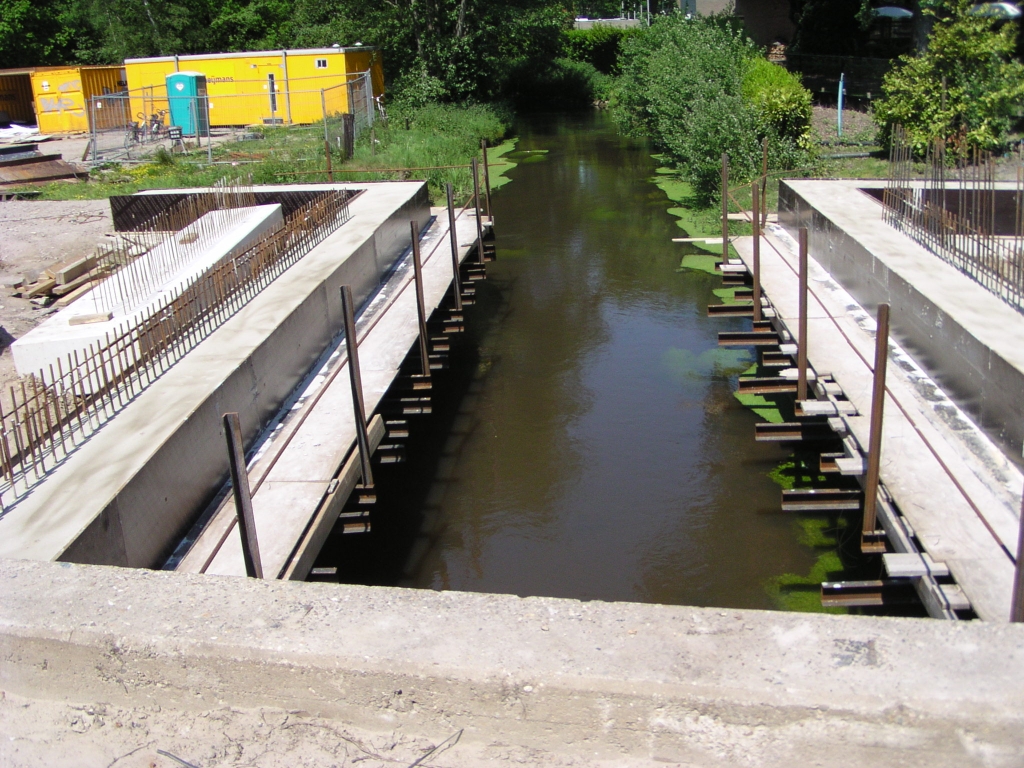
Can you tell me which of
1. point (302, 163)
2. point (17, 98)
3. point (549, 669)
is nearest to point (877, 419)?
point (549, 669)

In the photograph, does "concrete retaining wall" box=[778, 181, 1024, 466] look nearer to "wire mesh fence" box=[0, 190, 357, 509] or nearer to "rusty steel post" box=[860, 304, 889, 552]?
"rusty steel post" box=[860, 304, 889, 552]

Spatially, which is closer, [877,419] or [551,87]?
[877,419]

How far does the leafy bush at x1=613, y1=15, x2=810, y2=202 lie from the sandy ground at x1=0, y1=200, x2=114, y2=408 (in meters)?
13.7

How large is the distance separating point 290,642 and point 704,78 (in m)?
26.6

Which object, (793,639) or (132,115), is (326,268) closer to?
(793,639)

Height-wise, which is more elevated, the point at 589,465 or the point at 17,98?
the point at 17,98

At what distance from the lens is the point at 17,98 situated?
3775 centimetres

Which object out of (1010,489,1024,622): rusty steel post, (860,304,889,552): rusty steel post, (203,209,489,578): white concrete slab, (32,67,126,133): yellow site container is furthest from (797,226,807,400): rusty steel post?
(32,67,126,133): yellow site container

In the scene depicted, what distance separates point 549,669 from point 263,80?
3284 centimetres

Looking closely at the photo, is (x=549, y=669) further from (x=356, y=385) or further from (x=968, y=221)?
(x=968, y=221)

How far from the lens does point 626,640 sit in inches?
136

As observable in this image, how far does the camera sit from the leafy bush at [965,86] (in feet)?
66.4


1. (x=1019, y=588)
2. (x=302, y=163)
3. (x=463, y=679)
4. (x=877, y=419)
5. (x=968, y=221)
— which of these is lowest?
(x=1019, y=588)

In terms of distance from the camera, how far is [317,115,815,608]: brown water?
9188 millimetres
